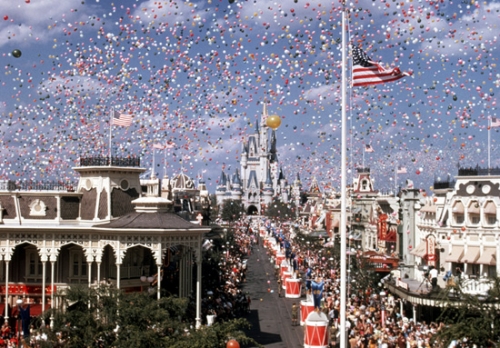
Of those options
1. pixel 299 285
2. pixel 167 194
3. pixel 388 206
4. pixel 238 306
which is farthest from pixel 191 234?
pixel 388 206

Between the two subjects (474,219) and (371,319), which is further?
(474,219)

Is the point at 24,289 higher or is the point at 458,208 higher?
the point at 458,208

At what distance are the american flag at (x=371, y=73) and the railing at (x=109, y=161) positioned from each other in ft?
63.8

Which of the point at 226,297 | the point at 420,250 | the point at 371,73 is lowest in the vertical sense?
the point at 226,297

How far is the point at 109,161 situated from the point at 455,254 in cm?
1792

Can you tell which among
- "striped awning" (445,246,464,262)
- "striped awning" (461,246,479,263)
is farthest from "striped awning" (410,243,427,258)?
"striped awning" (461,246,479,263)

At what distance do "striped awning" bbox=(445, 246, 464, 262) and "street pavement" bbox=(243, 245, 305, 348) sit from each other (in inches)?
329

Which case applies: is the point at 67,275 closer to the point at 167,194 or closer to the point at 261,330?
the point at 261,330

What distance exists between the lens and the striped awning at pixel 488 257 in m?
38.0

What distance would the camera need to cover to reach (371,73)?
20031 mm

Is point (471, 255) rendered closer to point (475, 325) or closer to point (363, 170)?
point (475, 325)

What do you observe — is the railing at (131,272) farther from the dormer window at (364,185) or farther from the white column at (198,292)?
the dormer window at (364,185)

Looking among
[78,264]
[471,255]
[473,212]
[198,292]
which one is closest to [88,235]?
[78,264]

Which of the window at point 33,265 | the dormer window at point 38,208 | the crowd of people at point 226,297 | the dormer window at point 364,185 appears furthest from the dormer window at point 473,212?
the dormer window at point 364,185
